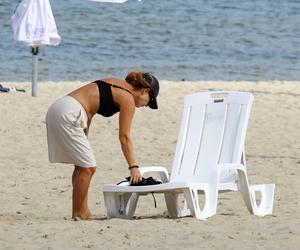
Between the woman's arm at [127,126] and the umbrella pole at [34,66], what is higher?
the woman's arm at [127,126]

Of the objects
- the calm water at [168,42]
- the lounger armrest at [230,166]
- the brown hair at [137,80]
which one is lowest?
the calm water at [168,42]

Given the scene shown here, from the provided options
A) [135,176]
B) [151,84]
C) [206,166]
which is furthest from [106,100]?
[206,166]

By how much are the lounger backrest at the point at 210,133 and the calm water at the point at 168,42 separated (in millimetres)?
10192

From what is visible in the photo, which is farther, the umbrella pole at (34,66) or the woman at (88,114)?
the umbrella pole at (34,66)

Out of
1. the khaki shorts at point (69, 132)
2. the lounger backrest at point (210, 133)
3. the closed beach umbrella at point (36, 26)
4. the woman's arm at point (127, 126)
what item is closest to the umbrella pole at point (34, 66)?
the closed beach umbrella at point (36, 26)

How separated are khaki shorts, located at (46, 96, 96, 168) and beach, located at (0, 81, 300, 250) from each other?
440 mm

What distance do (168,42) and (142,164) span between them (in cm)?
1507

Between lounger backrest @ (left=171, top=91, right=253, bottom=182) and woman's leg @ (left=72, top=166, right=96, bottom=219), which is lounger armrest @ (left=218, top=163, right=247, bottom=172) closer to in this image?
lounger backrest @ (left=171, top=91, right=253, bottom=182)

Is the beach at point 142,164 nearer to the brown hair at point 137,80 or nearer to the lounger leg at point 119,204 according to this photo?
the lounger leg at point 119,204

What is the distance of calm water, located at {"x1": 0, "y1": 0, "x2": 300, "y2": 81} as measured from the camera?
20.1 metres

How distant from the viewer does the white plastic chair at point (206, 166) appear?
7.30m

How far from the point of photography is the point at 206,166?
26.2 ft

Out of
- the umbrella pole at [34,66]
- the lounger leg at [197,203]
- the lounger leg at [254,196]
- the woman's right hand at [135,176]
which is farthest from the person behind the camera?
the umbrella pole at [34,66]

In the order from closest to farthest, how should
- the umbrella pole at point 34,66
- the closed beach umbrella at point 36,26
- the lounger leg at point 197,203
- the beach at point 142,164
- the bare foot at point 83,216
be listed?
the beach at point 142,164 < the lounger leg at point 197,203 < the bare foot at point 83,216 < the closed beach umbrella at point 36,26 < the umbrella pole at point 34,66
